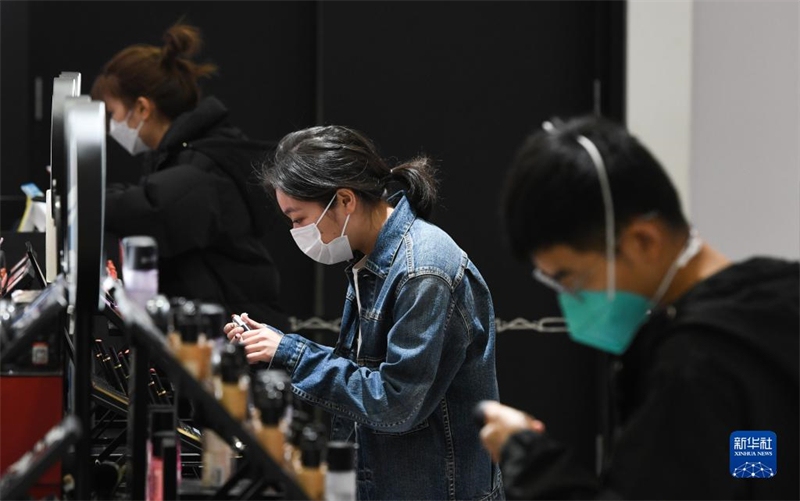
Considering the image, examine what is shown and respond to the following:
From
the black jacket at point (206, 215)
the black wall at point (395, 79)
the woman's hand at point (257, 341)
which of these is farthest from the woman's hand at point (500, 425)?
the black wall at point (395, 79)

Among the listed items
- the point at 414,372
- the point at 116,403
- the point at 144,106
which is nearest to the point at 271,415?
the point at 414,372

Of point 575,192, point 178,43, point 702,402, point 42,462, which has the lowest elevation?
point 42,462

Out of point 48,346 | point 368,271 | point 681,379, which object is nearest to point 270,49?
point 368,271

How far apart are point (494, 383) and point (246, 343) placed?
1.61 ft

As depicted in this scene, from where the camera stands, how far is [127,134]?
3836mm

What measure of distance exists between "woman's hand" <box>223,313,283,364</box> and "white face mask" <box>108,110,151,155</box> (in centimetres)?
170

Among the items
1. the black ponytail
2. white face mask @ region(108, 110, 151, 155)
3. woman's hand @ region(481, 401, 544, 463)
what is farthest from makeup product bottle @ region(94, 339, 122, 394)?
white face mask @ region(108, 110, 151, 155)

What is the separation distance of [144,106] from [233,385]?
2.40 metres

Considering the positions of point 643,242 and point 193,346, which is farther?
point 193,346

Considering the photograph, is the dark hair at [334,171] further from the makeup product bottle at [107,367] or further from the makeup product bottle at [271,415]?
the makeup product bottle at [271,415]

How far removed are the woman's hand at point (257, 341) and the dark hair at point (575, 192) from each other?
0.87 meters

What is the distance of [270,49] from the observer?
5039 millimetres

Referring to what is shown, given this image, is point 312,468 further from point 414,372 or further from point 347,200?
point 347,200

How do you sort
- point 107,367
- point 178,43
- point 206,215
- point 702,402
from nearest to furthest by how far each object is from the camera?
point 702,402
point 107,367
point 206,215
point 178,43
